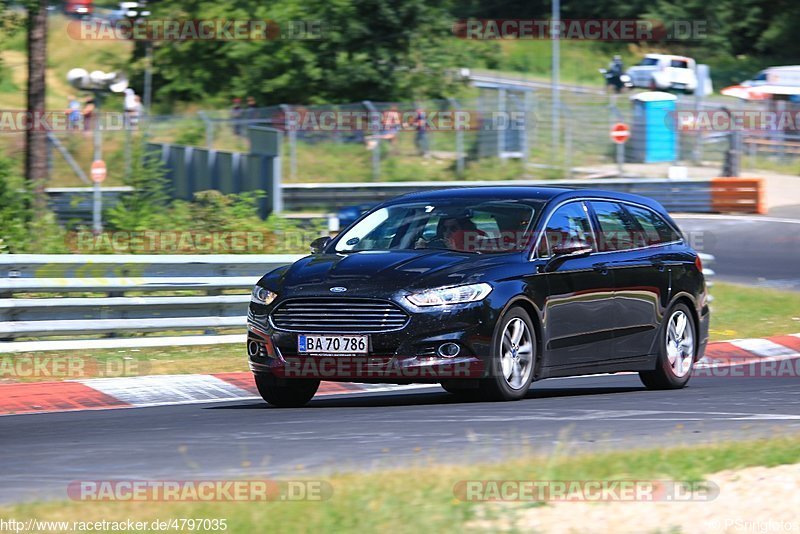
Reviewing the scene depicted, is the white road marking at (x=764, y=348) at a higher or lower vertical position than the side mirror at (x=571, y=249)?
lower

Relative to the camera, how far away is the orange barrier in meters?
32.0

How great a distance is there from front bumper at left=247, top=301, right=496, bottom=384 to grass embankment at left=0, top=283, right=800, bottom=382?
11.5 ft

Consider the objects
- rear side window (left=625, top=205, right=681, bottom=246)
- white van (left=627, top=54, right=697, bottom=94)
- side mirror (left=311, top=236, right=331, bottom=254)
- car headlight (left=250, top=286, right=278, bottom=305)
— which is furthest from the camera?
white van (left=627, top=54, right=697, bottom=94)

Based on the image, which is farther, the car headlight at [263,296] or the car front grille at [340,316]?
the car headlight at [263,296]

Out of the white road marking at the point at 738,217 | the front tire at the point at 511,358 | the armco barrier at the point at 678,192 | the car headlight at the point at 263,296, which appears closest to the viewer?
the front tire at the point at 511,358

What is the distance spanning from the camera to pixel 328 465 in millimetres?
7066

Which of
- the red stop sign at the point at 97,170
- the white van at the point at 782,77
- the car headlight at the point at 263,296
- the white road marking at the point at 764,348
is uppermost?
the white van at the point at 782,77

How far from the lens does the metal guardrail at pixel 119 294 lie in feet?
42.6

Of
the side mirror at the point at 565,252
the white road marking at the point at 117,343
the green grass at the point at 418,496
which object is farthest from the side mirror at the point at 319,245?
the green grass at the point at 418,496

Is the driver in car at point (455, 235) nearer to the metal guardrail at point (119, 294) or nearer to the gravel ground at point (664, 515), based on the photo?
the metal guardrail at point (119, 294)

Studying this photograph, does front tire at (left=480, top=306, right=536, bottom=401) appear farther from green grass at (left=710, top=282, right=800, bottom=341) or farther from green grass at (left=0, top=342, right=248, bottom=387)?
green grass at (left=710, top=282, right=800, bottom=341)

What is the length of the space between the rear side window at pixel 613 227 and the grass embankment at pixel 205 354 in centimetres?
367

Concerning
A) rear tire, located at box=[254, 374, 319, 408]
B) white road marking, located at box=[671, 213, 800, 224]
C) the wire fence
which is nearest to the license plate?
rear tire, located at box=[254, 374, 319, 408]

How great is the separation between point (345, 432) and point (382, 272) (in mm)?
1636
